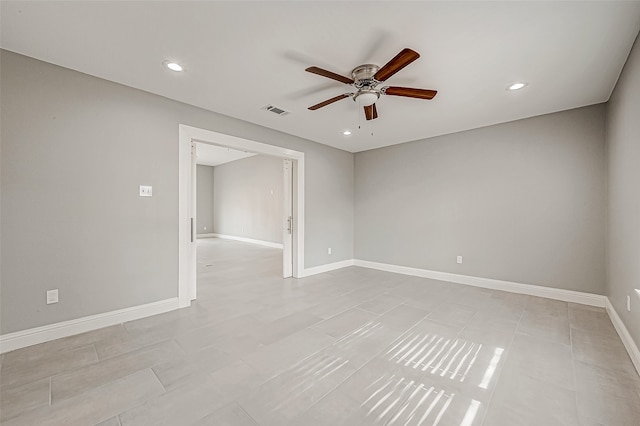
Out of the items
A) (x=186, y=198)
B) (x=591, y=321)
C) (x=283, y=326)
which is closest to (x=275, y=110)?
(x=186, y=198)

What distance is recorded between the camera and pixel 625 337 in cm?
236

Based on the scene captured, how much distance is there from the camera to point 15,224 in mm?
2277

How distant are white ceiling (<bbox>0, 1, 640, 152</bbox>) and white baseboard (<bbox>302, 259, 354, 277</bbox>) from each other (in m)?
2.98

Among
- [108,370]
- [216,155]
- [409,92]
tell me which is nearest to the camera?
[108,370]

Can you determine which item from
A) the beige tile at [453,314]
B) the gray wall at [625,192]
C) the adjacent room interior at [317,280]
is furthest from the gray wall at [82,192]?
the gray wall at [625,192]

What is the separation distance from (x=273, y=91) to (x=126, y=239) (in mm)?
2331

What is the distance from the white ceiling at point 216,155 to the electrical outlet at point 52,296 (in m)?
5.64

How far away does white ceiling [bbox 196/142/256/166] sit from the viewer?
7827 mm

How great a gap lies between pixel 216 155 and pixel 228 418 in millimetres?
8458

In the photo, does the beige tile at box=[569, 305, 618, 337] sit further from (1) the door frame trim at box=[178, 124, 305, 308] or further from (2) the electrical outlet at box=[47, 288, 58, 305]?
(2) the electrical outlet at box=[47, 288, 58, 305]

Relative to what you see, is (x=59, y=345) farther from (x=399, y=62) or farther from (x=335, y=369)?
(x=399, y=62)

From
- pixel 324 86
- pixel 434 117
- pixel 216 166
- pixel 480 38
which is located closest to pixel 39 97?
pixel 324 86

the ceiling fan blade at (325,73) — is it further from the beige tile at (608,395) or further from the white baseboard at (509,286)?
the white baseboard at (509,286)

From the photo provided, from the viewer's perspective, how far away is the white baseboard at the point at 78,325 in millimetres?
2254
